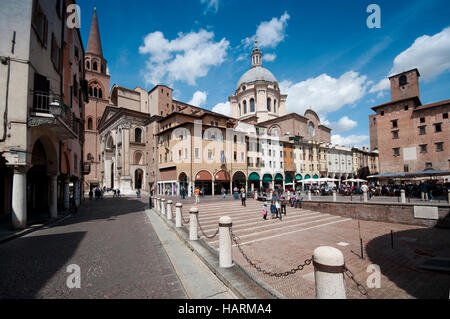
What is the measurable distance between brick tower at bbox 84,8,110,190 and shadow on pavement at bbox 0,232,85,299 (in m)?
53.2

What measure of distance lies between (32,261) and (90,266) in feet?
5.75

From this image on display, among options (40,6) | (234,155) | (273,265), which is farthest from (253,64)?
(273,265)

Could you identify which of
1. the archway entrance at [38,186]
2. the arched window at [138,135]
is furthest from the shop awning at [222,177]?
the arched window at [138,135]

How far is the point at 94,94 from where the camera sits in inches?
2205

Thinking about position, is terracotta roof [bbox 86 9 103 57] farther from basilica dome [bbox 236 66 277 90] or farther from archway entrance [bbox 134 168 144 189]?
basilica dome [bbox 236 66 277 90]

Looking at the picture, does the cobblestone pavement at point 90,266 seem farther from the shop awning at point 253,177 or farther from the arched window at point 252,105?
the arched window at point 252,105

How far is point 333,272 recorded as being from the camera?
2412 mm

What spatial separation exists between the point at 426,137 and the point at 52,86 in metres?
47.6

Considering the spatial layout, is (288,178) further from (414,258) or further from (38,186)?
(38,186)

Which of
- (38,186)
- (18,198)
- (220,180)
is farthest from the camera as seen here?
(220,180)

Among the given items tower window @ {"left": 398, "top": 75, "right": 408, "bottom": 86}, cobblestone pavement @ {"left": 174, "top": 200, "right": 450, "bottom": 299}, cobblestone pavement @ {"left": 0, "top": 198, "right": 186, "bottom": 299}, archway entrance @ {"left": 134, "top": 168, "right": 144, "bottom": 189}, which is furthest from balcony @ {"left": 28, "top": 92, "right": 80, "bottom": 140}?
tower window @ {"left": 398, "top": 75, "right": 408, "bottom": 86}

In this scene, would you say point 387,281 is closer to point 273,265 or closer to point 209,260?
point 273,265

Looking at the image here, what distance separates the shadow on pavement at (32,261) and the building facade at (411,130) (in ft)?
150

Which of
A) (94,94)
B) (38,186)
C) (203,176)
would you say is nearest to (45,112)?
(38,186)
